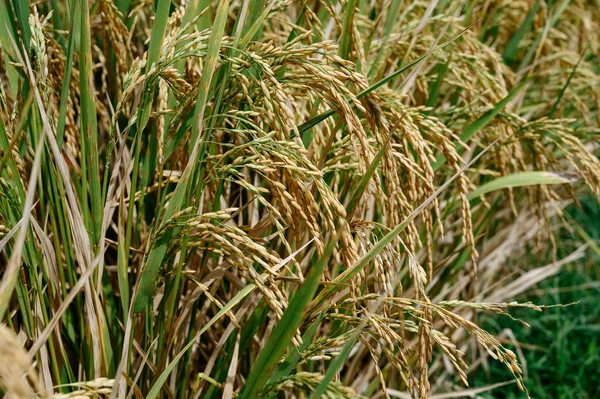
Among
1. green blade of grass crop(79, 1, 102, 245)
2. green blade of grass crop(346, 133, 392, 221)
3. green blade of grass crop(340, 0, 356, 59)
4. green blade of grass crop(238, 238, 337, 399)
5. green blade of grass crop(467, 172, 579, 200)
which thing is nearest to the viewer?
green blade of grass crop(238, 238, 337, 399)

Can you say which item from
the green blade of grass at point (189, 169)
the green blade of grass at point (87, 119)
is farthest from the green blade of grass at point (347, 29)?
the green blade of grass at point (87, 119)

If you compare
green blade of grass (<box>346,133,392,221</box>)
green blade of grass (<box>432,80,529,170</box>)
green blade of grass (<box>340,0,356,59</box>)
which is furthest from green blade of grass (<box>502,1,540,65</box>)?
green blade of grass (<box>346,133,392,221</box>)

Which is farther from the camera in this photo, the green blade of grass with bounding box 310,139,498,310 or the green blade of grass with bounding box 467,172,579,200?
the green blade of grass with bounding box 467,172,579,200

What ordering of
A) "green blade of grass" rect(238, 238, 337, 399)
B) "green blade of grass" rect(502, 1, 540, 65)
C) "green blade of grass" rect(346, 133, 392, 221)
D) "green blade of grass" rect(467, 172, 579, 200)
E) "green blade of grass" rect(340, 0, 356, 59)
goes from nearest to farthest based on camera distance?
"green blade of grass" rect(238, 238, 337, 399)
"green blade of grass" rect(346, 133, 392, 221)
"green blade of grass" rect(340, 0, 356, 59)
"green blade of grass" rect(467, 172, 579, 200)
"green blade of grass" rect(502, 1, 540, 65)

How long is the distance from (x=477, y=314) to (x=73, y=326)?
1552 millimetres

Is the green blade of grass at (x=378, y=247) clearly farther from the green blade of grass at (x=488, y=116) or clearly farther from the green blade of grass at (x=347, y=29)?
the green blade of grass at (x=488, y=116)

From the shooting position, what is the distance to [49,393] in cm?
128

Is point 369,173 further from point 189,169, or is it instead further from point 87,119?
point 87,119

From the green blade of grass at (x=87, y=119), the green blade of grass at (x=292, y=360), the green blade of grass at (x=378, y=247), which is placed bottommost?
the green blade of grass at (x=292, y=360)

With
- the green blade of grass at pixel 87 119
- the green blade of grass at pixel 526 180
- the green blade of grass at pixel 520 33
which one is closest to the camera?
the green blade of grass at pixel 87 119

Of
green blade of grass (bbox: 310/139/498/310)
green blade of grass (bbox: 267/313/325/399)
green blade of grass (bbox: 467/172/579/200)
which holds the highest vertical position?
green blade of grass (bbox: 310/139/498/310)

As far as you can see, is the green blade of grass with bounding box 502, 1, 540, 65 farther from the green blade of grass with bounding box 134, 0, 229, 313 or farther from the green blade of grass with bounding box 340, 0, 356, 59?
the green blade of grass with bounding box 134, 0, 229, 313

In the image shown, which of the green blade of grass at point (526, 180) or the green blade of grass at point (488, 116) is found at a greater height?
the green blade of grass at point (488, 116)

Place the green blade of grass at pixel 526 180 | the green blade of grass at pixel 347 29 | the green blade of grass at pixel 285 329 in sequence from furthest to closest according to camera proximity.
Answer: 1. the green blade of grass at pixel 526 180
2. the green blade of grass at pixel 347 29
3. the green blade of grass at pixel 285 329
